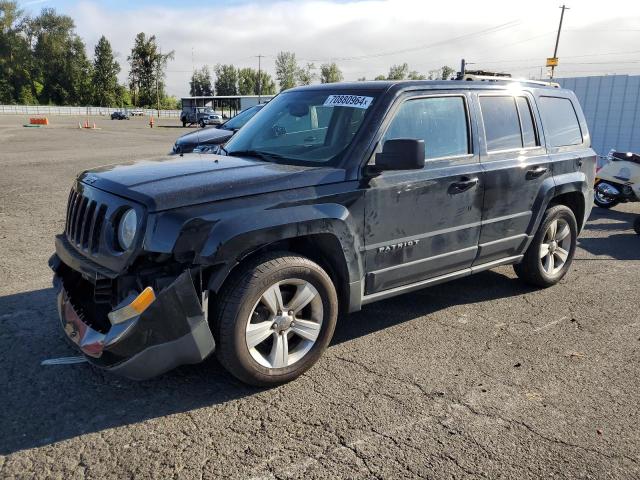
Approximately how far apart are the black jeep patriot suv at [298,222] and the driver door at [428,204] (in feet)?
0.04

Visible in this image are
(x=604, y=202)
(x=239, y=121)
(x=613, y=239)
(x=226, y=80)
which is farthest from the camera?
(x=226, y=80)

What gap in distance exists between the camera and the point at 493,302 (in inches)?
203

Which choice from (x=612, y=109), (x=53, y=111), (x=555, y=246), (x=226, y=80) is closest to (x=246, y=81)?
(x=226, y=80)

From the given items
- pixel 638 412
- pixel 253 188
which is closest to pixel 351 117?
pixel 253 188

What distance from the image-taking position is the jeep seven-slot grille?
3.41 meters

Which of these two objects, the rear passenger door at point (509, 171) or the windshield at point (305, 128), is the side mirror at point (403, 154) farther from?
the rear passenger door at point (509, 171)

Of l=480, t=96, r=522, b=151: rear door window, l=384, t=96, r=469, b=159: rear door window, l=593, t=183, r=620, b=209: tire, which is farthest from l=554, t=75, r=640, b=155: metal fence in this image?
l=384, t=96, r=469, b=159: rear door window

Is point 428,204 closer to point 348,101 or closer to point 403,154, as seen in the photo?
point 403,154

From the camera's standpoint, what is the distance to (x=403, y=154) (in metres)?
3.62

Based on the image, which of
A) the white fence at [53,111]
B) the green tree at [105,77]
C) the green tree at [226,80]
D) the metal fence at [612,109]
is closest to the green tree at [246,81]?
the green tree at [226,80]

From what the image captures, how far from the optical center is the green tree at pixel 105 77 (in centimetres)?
9881

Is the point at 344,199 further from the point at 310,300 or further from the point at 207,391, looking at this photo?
the point at 207,391

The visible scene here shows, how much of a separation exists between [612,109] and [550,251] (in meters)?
10.2

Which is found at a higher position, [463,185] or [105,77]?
[105,77]
